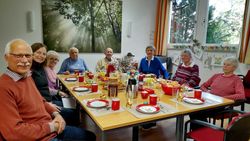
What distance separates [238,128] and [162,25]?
3.60m

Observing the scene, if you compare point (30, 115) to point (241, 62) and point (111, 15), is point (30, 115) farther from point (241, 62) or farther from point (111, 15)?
point (111, 15)

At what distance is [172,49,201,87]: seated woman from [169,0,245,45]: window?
1182mm

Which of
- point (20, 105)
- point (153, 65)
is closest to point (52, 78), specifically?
point (20, 105)

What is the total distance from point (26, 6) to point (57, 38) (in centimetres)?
82

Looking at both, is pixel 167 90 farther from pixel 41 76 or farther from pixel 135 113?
pixel 41 76

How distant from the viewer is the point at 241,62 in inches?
116

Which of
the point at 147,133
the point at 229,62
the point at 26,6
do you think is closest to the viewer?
the point at 229,62

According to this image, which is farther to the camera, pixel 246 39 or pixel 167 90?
pixel 246 39

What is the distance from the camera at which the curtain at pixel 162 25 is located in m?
4.45

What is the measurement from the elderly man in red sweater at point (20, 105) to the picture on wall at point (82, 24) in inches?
110

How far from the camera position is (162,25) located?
177 inches

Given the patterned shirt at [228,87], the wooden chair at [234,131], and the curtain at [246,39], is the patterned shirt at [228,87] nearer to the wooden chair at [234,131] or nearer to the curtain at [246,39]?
the wooden chair at [234,131]

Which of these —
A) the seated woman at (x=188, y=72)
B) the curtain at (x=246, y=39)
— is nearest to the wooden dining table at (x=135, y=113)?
the seated woman at (x=188, y=72)

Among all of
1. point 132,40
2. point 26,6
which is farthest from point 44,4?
point 132,40
